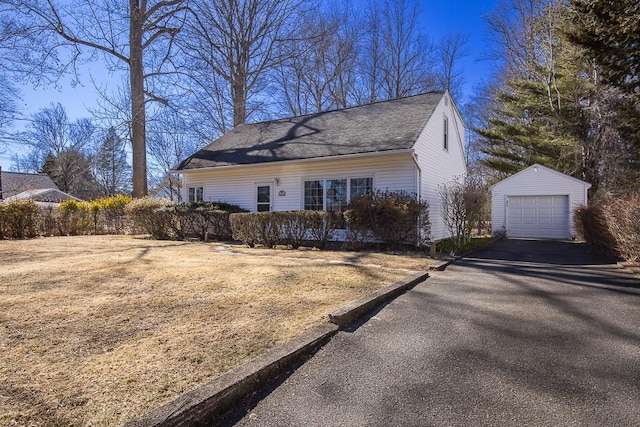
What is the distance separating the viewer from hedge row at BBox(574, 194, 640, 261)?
6845 mm

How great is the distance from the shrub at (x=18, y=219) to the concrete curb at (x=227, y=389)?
13717mm

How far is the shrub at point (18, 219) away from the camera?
12.0 metres

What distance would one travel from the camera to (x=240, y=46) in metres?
22.0

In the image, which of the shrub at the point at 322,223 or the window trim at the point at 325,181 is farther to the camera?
the window trim at the point at 325,181

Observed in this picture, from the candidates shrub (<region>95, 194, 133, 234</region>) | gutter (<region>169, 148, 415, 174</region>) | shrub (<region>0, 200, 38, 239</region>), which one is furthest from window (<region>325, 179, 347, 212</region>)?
shrub (<region>0, 200, 38, 239</region>)

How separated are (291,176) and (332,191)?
182 cm

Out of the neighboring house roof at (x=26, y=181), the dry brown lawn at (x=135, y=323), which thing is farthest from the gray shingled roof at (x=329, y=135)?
the neighboring house roof at (x=26, y=181)

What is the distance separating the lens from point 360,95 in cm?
2722

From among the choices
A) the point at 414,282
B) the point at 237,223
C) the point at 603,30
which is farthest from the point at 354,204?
the point at 603,30

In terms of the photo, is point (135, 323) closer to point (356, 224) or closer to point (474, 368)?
point (474, 368)

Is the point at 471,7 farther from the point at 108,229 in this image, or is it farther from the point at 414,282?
the point at 108,229

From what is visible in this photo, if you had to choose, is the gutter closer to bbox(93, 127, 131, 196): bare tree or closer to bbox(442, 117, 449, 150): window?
bbox(442, 117, 449, 150): window

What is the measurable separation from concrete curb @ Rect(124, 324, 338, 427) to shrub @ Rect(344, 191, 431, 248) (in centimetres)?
686

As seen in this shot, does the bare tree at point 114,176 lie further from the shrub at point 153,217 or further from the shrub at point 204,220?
the shrub at point 204,220
